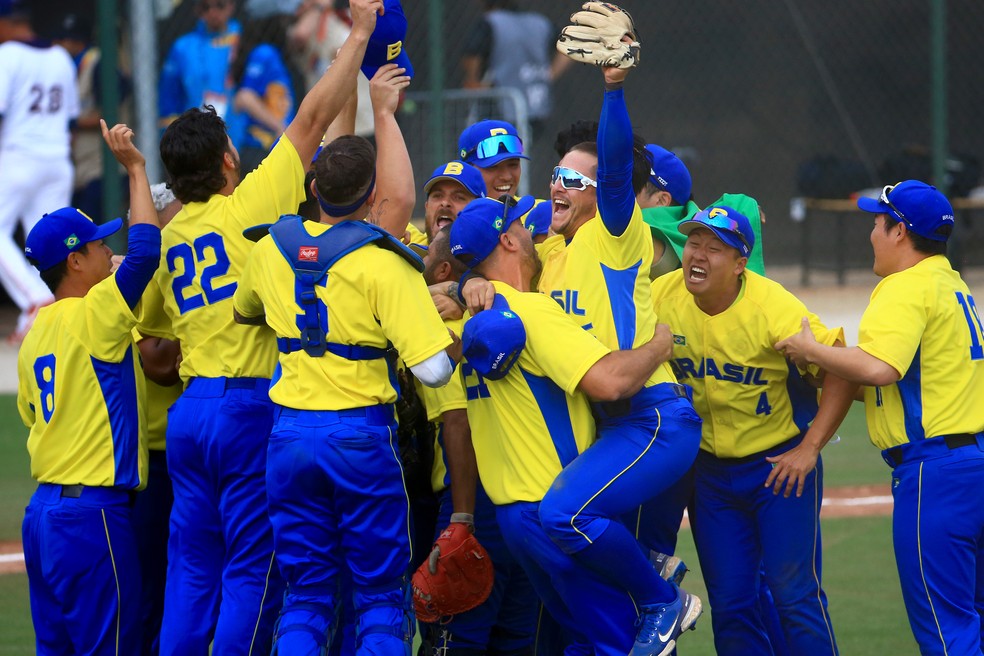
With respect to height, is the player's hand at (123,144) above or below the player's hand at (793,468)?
above

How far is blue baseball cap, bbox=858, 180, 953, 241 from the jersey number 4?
238cm

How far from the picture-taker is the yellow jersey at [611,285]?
15.1ft

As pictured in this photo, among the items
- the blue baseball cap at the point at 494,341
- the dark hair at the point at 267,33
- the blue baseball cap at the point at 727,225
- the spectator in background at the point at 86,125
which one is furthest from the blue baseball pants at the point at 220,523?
the spectator in background at the point at 86,125

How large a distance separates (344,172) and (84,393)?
4.09 ft

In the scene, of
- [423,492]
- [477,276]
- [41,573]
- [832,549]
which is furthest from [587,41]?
[832,549]

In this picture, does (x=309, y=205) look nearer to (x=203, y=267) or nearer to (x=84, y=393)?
(x=203, y=267)

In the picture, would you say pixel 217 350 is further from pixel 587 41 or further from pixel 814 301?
pixel 814 301

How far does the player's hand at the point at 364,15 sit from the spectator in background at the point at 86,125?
26.5 feet

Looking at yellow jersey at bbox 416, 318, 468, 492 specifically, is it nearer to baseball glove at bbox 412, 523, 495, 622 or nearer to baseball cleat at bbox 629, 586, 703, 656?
baseball glove at bbox 412, 523, 495, 622

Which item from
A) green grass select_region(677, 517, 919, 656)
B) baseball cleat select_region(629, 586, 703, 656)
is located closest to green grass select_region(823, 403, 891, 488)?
green grass select_region(677, 517, 919, 656)

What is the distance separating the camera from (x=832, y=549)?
706 cm

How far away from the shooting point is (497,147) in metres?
5.91

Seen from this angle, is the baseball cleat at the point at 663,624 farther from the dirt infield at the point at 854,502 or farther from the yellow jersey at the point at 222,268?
the dirt infield at the point at 854,502

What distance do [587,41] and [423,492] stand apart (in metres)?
1.89
